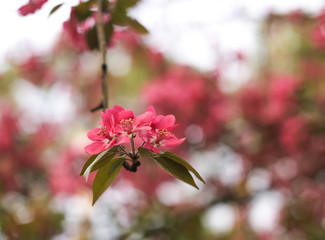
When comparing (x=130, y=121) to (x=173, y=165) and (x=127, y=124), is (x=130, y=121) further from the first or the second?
(x=173, y=165)

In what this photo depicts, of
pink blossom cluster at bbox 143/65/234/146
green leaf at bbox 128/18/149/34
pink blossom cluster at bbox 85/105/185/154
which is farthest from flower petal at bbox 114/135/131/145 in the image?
pink blossom cluster at bbox 143/65/234/146

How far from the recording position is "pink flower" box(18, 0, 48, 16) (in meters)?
0.92

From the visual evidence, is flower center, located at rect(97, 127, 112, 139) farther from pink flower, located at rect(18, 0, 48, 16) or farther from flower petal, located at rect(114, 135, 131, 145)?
pink flower, located at rect(18, 0, 48, 16)

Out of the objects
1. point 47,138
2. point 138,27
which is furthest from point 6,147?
point 138,27

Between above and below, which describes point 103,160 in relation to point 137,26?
below

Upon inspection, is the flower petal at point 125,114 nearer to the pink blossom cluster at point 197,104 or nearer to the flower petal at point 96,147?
the flower petal at point 96,147

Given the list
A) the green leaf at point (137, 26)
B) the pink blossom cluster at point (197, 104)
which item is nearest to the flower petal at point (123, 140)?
the green leaf at point (137, 26)

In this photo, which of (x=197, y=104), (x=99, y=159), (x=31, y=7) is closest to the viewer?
(x=99, y=159)

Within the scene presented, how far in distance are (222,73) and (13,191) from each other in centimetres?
175

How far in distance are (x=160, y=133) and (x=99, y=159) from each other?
0.14 meters

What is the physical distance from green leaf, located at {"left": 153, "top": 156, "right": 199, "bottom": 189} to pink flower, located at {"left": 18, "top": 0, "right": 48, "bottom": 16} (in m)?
0.53

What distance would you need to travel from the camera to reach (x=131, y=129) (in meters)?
0.66

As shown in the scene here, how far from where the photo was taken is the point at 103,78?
0.84 m

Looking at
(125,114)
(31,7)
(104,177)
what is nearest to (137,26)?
(31,7)
